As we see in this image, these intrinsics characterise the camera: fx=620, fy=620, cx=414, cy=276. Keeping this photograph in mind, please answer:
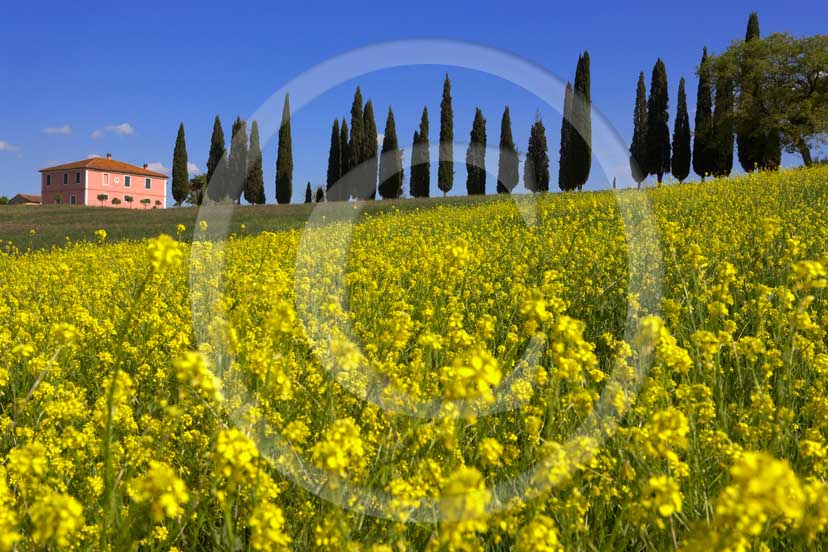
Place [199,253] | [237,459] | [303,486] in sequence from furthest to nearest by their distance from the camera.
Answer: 1. [199,253]
2. [303,486]
3. [237,459]

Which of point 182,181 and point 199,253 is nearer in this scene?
point 199,253

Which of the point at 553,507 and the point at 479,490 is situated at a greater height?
the point at 479,490

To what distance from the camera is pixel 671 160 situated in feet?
144

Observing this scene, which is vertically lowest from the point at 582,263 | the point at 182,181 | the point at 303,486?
the point at 303,486

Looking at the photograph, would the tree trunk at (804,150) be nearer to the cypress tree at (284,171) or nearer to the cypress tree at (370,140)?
the cypress tree at (370,140)

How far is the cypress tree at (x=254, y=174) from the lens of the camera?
4975cm

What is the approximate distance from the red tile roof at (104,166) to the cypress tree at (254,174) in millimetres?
37449

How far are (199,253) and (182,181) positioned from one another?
54.1 meters

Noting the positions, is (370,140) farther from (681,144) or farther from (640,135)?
(681,144)

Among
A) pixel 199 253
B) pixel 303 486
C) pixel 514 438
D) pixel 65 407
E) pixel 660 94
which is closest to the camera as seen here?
pixel 303 486

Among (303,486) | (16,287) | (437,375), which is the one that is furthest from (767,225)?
(16,287)

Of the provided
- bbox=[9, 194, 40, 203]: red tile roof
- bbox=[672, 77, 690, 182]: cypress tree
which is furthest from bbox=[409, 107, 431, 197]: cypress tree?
bbox=[9, 194, 40, 203]: red tile roof

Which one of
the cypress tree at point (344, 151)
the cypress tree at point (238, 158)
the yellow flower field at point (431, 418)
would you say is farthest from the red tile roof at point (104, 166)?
the yellow flower field at point (431, 418)

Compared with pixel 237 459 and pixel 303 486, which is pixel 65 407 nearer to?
pixel 303 486
